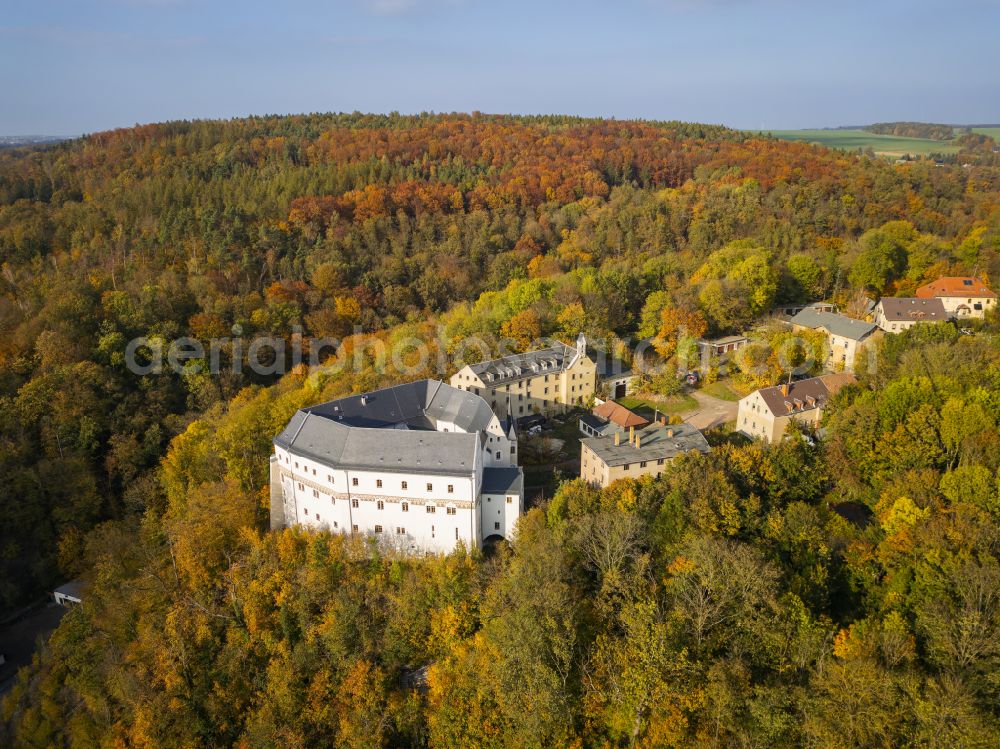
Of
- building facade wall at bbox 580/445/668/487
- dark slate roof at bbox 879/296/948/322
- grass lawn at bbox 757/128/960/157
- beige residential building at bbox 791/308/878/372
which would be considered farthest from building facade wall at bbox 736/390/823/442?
grass lawn at bbox 757/128/960/157

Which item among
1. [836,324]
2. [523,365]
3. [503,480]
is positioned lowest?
[503,480]

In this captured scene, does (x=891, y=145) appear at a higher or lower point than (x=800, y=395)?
higher

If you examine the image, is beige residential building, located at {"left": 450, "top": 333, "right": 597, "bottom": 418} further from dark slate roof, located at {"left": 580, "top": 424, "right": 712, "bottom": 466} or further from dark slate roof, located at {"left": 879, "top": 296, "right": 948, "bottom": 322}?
dark slate roof, located at {"left": 879, "top": 296, "right": 948, "bottom": 322}

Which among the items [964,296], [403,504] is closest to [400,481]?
[403,504]

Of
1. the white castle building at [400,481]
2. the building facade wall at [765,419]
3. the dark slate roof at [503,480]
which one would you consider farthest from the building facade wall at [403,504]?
the building facade wall at [765,419]

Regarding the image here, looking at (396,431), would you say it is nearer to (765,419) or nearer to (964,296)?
(765,419)

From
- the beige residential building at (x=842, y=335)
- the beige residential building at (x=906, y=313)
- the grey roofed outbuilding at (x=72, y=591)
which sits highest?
the beige residential building at (x=906, y=313)

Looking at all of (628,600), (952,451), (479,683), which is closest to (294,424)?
(479,683)

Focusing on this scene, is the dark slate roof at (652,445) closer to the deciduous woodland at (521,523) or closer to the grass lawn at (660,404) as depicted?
the deciduous woodland at (521,523)
